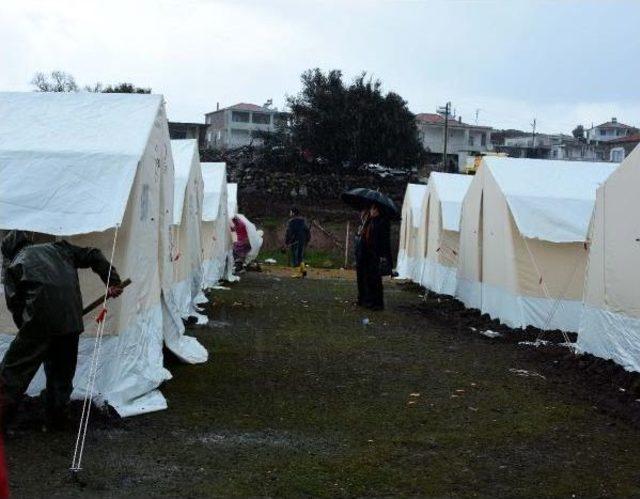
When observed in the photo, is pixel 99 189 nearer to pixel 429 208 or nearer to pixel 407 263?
pixel 429 208

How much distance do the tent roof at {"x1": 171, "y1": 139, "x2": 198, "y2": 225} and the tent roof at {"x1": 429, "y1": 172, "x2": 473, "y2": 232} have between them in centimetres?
655

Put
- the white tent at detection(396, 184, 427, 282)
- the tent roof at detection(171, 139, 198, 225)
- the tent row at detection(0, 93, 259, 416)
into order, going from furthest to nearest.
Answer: the white tent at detection(396, 184, 427, 282)
the tent roof at detection(171, 139, 198, 225)
the tent row at detection(0, 93, 259, 416)

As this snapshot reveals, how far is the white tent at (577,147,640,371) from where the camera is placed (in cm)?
925

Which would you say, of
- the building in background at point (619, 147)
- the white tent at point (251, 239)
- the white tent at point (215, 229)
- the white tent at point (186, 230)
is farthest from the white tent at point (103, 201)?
the building in background at point (619, 147)

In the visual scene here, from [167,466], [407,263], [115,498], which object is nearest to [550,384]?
[167,466]

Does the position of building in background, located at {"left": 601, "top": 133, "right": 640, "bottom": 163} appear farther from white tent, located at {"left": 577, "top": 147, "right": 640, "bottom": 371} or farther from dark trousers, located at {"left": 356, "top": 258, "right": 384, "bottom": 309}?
white tent, located at {"left": 577, "top": 147, "right": 640, "bottom": 371}

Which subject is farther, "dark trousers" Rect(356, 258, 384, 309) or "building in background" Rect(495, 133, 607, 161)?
"building in background" Rect(495, 133, 607, 161)

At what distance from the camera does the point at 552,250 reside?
496 inches

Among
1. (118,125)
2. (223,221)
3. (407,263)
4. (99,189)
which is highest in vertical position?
(118,125)

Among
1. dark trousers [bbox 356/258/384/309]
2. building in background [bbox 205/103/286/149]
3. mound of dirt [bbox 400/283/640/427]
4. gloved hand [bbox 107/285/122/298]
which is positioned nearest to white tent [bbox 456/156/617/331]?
mound of dirt [bbox 400/283/640/427]

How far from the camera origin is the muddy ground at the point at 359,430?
5.46 meters

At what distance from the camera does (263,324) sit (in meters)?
12.9

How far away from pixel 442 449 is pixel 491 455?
381mm

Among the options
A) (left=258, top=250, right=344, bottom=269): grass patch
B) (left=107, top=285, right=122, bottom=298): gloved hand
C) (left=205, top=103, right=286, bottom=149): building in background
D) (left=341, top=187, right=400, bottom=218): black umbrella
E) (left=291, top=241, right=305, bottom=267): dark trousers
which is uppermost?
(left=205, top=103, right=286, bottom=149): building in background
